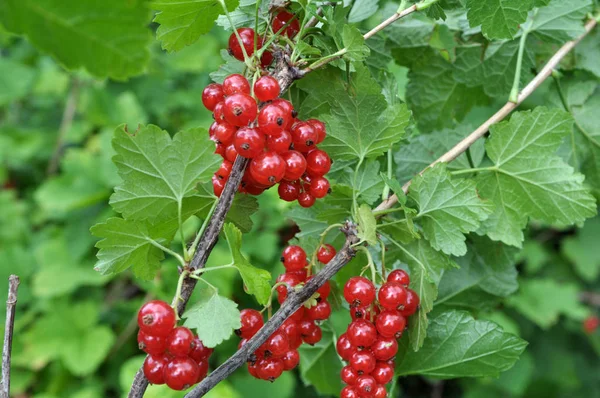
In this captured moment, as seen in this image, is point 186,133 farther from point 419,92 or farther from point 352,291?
point 419,92

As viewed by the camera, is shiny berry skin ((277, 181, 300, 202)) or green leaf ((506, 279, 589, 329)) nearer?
shiny berry skin ((277, 181, 300, 202))

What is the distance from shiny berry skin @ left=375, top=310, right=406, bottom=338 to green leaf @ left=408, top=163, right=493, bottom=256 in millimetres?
93

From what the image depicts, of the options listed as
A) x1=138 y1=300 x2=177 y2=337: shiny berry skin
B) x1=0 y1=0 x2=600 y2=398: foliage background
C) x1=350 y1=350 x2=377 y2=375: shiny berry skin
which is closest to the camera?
x1=138 y1=300 x2=177 y2=337: shiny berry skin

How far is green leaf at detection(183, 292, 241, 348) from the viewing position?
513 millimetres

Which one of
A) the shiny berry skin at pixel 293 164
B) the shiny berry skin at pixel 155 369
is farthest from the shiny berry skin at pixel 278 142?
the shiny berry skin at pixel 155 369

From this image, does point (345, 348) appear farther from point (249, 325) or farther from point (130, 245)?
point (130, 245)

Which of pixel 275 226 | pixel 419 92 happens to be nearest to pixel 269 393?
pixel 275 226

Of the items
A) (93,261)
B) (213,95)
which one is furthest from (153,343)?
(93,261)

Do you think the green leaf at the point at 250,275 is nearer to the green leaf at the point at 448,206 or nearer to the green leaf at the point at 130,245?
the green leaf at the point at 130,245

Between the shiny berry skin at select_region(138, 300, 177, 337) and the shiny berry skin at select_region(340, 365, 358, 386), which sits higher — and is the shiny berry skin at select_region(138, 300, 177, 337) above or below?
above

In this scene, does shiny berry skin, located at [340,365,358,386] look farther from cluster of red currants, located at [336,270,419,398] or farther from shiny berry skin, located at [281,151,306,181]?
shiny berry skin, located at [281,151,306,181]

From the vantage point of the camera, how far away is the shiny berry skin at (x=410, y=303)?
0.62 m

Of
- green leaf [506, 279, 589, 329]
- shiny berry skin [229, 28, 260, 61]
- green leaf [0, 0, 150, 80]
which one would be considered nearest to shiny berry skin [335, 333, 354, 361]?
shiny berry skin [229, 28, 260, 61]

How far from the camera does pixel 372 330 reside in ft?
1.99
